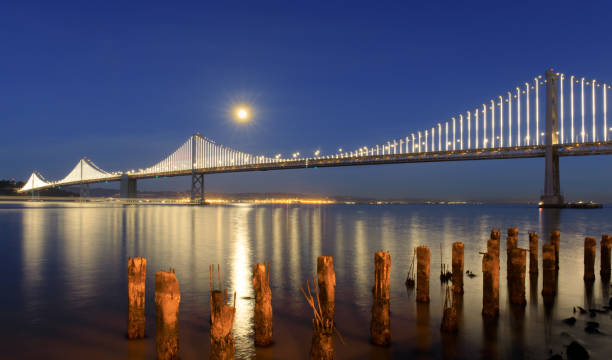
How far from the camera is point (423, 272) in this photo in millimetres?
6484

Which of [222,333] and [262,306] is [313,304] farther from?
[222,333]

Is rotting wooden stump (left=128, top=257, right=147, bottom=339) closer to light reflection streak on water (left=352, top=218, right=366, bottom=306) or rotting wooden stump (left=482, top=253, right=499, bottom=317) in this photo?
light reflection streak on water (left=352, top=218, right=366, bottom=306)

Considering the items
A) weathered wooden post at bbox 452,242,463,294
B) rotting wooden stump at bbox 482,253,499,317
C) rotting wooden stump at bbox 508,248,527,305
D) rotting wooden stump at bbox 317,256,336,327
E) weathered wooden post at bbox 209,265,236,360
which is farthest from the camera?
weathered wooden post at bbox 452,242,463,294

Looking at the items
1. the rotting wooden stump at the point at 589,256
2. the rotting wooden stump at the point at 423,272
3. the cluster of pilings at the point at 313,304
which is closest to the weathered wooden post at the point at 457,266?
the cluster of pilings at the point at 313,304

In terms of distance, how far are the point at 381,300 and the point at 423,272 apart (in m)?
1.90

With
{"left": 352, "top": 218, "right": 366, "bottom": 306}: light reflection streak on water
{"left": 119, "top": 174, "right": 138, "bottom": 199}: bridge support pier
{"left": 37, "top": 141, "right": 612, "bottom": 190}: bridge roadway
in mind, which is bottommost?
{"left": 352, "top": 218, "right": 366, "bottom": 306}: light reflection streak on water

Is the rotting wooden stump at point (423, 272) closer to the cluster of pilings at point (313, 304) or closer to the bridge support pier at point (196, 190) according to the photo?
the cluster of pilings at point (313, 304)

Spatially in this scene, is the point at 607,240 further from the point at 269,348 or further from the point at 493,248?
the point at 269,348

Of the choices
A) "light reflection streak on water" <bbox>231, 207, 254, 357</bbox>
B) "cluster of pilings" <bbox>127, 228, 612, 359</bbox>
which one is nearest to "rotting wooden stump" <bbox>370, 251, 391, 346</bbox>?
"cluster of pilings" <bbox>127, 228, 612, 359</bbox>

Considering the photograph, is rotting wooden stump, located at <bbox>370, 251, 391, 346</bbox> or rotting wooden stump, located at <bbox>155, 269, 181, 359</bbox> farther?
rotting wooden stump, located at <bbox>370, 251, 391, 346</bbox>

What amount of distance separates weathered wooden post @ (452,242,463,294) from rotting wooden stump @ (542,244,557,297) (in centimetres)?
137

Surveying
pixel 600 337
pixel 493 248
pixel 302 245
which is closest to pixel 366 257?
pixel 302 245

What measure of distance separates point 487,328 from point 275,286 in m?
4.00

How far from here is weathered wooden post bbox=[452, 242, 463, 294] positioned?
696 cm
